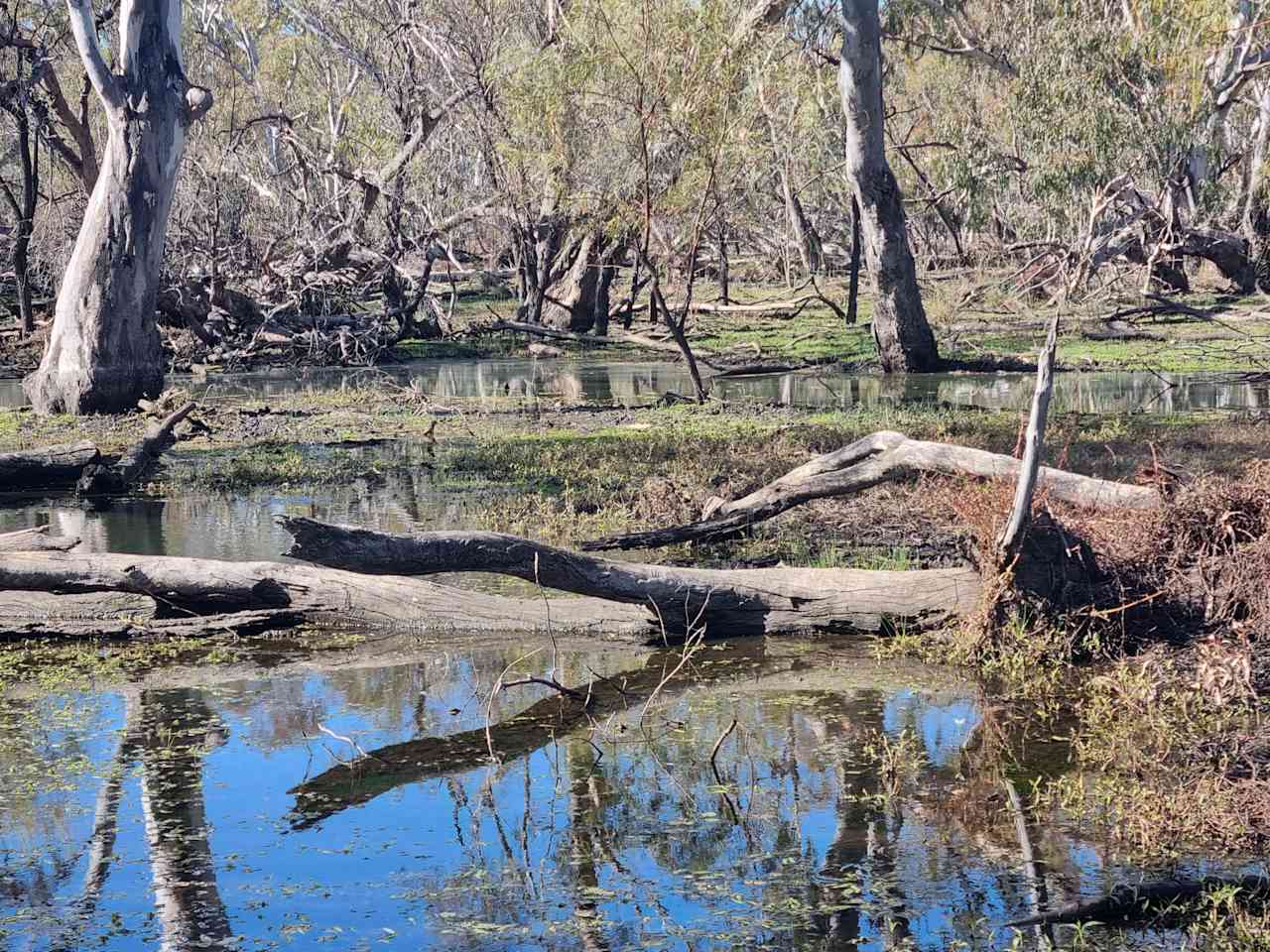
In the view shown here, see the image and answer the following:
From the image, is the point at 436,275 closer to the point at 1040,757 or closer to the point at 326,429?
the point at 326,429

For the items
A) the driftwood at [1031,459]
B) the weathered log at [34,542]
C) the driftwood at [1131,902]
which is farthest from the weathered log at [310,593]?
the driftwood at [1131,902]

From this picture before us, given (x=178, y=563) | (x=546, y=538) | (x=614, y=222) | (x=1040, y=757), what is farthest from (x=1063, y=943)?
(x=614, y=222)

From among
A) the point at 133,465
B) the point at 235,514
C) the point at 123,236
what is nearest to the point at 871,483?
the point at 235,514

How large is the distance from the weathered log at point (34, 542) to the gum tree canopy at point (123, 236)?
29.8 feet

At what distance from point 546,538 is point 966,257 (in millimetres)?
26990

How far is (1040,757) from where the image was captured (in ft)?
18.8

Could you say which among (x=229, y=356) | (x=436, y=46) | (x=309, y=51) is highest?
(x=309, y=51)

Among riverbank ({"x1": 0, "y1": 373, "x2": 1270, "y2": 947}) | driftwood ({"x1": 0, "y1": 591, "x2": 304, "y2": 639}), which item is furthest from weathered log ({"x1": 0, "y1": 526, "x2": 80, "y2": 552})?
riverbank ({"x1": 0, "y1": 373, "x2": 1270, "y2": 947})

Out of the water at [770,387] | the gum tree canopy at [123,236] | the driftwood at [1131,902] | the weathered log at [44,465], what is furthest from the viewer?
the water at [770,387]

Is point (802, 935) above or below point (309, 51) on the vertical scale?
below

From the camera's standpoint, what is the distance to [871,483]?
8.45m

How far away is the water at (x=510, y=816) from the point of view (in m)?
4.34

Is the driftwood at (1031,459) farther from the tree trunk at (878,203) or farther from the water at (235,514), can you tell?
the tree trunk at (878,203)

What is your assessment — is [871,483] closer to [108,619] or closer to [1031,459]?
[1031,459]
